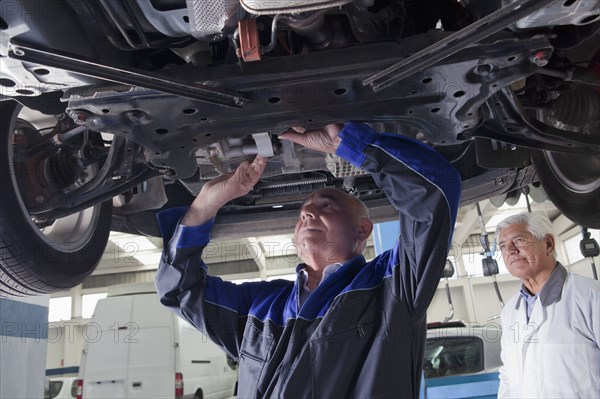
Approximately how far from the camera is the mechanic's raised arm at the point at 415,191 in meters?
1.28

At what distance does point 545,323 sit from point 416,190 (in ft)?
4.39

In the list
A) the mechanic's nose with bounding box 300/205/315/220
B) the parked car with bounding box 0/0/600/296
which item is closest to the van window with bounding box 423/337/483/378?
the parked car with bounding box 0/0/600/296

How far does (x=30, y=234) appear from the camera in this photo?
1.64m

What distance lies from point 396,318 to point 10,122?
4.34 feet

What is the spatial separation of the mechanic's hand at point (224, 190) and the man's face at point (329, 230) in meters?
0.22

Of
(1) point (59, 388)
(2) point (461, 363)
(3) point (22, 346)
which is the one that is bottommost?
(1) point (59, 388)

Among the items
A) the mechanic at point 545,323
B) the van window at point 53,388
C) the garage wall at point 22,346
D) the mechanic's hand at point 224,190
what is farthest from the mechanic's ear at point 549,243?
the van window at point 53,388

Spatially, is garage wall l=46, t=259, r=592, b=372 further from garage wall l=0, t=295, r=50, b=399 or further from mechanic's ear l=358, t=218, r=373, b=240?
mechanic's ear l=358, t=218, r=373, b=240

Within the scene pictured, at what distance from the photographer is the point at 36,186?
1.81 metres

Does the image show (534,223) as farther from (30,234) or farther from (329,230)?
(30,234)

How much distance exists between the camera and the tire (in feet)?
6.52

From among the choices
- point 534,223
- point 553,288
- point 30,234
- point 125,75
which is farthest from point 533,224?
point 30,234

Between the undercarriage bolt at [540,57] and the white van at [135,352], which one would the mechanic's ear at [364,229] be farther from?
the white van at [135,352]

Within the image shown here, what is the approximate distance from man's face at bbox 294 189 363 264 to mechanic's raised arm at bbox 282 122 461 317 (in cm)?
30
